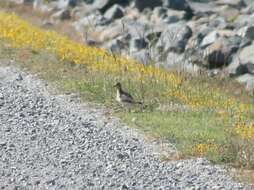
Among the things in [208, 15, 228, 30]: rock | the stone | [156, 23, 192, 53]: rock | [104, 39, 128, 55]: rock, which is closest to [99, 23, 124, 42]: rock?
[104, 39, 128, 55]: rock

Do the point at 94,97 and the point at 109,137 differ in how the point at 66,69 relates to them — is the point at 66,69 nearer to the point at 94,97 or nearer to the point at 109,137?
the point at 94,97

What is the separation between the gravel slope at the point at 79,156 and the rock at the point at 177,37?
35.4 feet

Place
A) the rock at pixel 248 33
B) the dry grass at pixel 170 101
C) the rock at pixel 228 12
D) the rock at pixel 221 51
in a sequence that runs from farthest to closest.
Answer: the rock at pixel 228 12 → the rock at pixel 248 33 → the rock at pixel 221 51 → the dry grass at pixel 170 101

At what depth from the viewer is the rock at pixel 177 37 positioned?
26656 millimetres

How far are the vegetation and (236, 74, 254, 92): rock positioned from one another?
620mm

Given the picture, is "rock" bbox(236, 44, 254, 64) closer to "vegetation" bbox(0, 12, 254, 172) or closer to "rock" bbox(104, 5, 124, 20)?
"vegetation" bbox(0, 12, 254, 172)

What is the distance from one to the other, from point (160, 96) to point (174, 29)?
1297 centimetres

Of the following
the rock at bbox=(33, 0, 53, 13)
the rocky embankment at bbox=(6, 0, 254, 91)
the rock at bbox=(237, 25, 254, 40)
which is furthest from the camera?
the rock at bbox=(33, 0, 53, 13)

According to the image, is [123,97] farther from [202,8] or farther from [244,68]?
[202,8]

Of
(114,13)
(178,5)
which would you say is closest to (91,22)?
(114,13)

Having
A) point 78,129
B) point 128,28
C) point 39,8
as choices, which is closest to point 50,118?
point 78,129

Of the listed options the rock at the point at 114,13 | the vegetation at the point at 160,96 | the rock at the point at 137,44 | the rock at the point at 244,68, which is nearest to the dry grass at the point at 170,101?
the vegetation at the point at 160,96

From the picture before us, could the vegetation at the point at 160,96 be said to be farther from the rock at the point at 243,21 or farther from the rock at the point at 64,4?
the rock at the point at 64,4

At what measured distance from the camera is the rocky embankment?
24.2 metres
